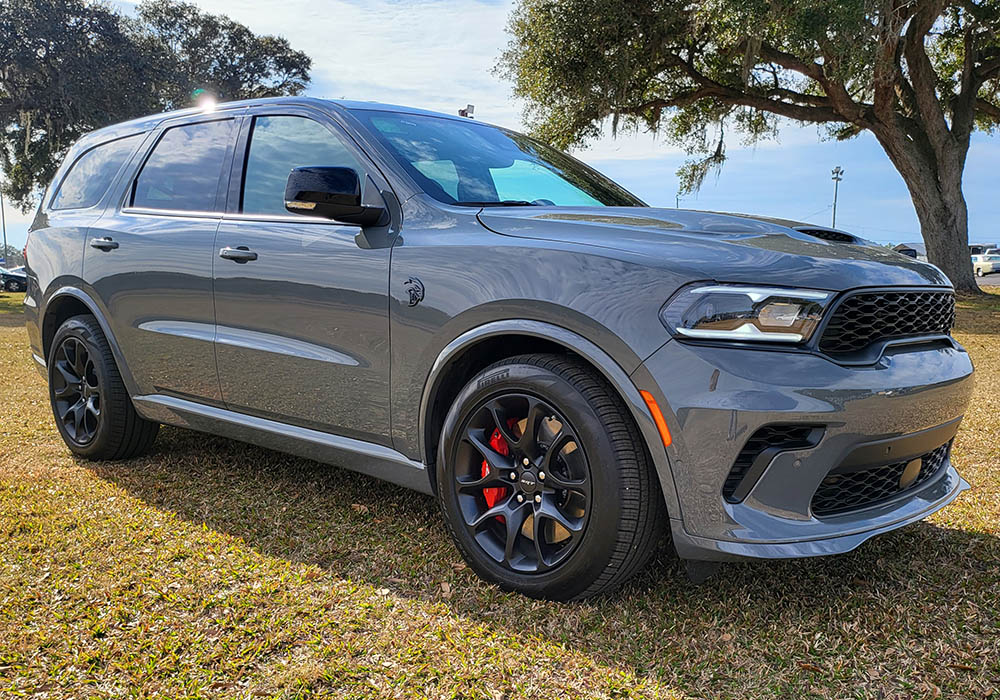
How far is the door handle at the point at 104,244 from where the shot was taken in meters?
4.32

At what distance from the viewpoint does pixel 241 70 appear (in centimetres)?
3164

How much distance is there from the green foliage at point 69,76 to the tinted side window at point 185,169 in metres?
23.1

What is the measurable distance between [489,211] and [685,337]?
3.34 ft

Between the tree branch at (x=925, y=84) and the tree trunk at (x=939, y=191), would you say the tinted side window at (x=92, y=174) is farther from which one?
the tree trunk at (x=939, y=191)

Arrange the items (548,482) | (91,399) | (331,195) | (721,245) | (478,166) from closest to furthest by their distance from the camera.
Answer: (721,245) → (548,482) → (331,195) → (478,166) → (91,399)

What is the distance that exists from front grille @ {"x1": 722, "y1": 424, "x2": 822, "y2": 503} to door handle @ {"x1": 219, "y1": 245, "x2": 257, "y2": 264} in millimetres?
2218

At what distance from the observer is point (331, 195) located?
3092 millimetres

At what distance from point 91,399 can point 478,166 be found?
103 inches

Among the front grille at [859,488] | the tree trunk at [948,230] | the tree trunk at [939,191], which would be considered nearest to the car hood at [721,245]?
the front grille at [859,488]

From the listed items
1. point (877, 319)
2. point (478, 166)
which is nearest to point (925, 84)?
point (478, 166)

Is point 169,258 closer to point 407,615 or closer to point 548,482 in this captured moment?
point 407,615

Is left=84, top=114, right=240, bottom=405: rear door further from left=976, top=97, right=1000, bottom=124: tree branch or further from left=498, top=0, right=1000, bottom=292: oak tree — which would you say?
left=976, top=97, right=1000, bottom=124: tree branch

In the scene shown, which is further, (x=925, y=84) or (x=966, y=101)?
(x=966, y=101)

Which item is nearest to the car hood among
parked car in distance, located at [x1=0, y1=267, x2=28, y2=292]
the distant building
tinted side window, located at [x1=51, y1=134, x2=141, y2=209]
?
the distant building
